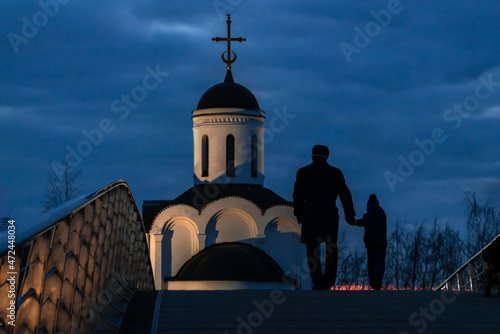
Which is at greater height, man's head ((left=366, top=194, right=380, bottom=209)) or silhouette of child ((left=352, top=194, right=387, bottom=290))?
man's head ((left=366, top=194, right=380, bottom=209))

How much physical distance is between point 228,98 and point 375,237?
28.9 meters

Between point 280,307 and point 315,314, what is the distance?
1.69 ft

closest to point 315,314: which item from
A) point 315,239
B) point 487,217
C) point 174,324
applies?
point 174,324

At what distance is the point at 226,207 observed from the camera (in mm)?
42438

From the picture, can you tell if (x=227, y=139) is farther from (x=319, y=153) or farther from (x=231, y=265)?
(x=319, y=153)

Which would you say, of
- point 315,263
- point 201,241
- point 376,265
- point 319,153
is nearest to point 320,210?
point 315,263

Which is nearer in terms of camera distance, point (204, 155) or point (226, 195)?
point (226, 195)

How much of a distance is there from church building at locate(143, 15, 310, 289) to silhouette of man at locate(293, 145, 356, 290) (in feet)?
92.1

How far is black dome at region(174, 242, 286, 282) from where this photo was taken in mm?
→ 39125

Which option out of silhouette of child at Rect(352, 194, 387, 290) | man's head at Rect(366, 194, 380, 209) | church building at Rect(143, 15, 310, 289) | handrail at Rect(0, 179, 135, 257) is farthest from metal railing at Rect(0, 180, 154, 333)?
church building at Rect(143, 15, 310, 289)

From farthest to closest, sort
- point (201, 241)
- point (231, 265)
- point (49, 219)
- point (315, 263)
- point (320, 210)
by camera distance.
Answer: point (201, 241) < point (231, 265) < point (320, 210) < point (315, 263) < point (49, 219)

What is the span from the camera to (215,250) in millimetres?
41000

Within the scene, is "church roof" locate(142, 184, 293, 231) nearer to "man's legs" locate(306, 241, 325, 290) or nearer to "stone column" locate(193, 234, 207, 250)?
"stone column" locate(193, 234, 207, 250)

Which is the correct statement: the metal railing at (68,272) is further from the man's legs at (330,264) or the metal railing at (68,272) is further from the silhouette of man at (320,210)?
the man's legs at (330,264)
